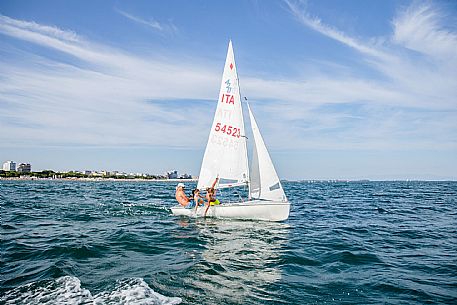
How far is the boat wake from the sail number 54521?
12.5 m

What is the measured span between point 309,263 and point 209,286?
3.95 metres

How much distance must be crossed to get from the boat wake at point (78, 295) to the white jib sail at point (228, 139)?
11.9m

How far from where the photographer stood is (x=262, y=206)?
1802 cm

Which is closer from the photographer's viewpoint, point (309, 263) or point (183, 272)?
point (183, 272)

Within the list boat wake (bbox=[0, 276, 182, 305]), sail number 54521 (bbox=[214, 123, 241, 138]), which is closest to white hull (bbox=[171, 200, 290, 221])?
sail number 54521 (bbox=[214, 123, 241, 138])

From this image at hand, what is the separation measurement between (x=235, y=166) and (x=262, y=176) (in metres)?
1.93

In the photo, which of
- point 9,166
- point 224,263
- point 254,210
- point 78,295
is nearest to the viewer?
point 78,295

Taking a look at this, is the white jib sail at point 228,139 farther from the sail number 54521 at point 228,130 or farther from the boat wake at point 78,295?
the boat wake at point 78,295

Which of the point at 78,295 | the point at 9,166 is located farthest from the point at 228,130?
the point at 9,166

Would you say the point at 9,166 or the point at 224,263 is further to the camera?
the point at 9,166

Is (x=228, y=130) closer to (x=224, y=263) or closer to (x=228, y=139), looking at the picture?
(x=228, y=139)

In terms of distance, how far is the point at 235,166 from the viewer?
19844 millimetres

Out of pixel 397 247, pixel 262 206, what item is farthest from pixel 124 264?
pixel 397 247

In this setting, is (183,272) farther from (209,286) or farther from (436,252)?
(436,252)
